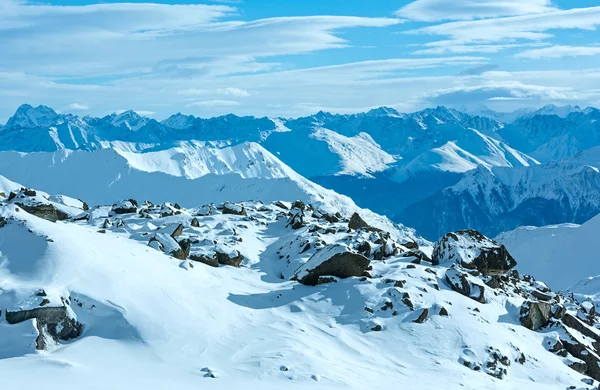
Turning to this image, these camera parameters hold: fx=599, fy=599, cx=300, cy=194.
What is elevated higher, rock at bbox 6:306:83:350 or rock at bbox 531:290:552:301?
rock at bbox 6:306:83:350

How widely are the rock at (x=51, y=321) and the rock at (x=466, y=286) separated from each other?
75.8 ft

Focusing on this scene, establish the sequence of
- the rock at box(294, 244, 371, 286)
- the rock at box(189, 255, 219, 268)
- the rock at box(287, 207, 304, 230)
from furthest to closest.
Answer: the rock at box(287, 207, 304, 230)
the rock at box(189, 255, 219, 268)
the rock at box(294, 244, 371, 286)

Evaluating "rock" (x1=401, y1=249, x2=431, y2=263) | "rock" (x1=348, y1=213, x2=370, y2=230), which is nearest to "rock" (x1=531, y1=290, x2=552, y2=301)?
"rock" (x1=401, y1=249, x2=431, y2=263)

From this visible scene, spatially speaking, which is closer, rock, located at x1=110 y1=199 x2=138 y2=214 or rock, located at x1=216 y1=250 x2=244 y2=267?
rock, located at x1=216 y1=250 x2=244 y2=267

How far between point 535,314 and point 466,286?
445 cm

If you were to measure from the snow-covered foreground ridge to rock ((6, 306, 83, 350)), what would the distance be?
5 cm

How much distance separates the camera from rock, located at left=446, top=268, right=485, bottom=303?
3778 cm

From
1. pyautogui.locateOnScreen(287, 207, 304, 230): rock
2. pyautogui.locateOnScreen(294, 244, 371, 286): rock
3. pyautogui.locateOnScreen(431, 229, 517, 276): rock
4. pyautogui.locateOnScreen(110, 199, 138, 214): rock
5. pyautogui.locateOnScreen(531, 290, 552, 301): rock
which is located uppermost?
pyautogui.locateOnScreen(294, 244, 371, 286): rock

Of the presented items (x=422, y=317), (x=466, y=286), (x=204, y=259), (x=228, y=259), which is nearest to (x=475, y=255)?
(x=466, y=286)

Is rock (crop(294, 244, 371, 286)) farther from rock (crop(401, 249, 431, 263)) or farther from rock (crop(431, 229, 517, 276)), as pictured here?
rock (crop(431, 229, 517, 276))

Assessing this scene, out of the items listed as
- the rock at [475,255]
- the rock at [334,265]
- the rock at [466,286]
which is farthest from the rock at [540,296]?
the rock at [334,265]

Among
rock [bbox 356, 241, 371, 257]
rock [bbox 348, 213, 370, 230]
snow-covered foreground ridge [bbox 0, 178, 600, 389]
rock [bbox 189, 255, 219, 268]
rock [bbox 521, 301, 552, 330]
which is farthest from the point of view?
rock [bbox 348, 213, 370, 230]

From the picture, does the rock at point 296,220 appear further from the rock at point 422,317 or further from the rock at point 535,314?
the rock at point 422,317

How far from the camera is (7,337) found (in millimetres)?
23359
